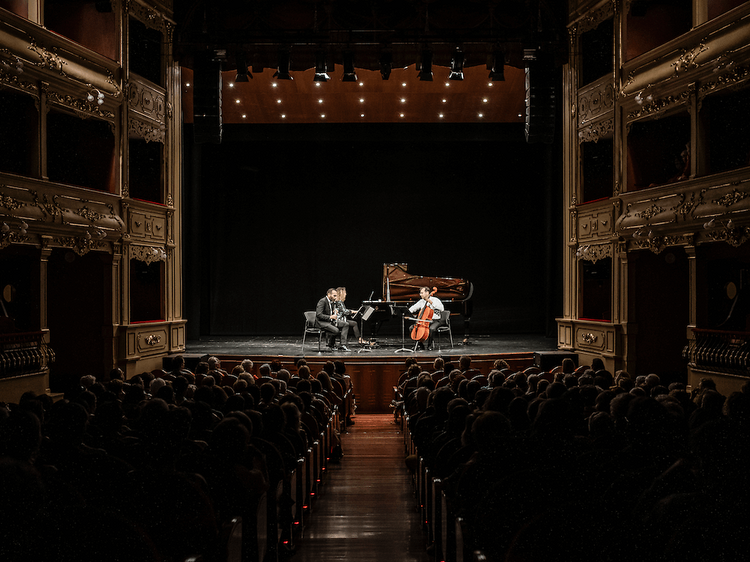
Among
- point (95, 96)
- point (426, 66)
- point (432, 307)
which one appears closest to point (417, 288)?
point (432, 307)

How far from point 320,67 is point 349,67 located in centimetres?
50

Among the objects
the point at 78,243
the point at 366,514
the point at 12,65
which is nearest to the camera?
the point at 366,514

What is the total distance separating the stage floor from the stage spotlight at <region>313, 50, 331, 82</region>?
14.8ft

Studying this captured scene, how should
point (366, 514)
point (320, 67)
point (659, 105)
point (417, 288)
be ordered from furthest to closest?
1. point (417, 288)
2. point (320, 67)
3. point (659, 105)
4. point (366, 514)

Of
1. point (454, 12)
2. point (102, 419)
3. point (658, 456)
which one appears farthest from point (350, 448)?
point (454, 12)

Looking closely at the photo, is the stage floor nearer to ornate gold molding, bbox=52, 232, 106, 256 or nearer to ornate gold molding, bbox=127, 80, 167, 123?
ornate gold molding, bbox=52, 232, 106, 256

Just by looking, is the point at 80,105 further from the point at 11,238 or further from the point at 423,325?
the point at 423,325

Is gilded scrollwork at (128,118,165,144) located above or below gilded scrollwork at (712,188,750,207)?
above

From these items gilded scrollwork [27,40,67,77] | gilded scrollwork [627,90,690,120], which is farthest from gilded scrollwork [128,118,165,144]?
gilded scrollwork [627,90,690,120]

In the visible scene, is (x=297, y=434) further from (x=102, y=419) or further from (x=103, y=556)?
(x=103, y=556)

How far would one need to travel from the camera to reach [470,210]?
1541 cm

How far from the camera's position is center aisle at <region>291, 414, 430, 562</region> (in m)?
3.63

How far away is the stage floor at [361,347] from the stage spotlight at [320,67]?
4.52 m

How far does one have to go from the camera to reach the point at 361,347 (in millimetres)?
11812
